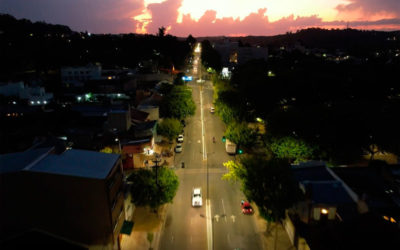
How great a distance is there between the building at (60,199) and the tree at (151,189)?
9.21ft

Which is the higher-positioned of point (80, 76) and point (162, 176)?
point (80, 76)

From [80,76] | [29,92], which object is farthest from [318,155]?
[80,76]

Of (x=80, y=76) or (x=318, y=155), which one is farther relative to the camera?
(x=80, y=76)

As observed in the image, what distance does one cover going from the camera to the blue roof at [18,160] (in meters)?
17.3

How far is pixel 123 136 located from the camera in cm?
3541

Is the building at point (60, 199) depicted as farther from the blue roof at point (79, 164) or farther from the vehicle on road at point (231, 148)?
the vehicle on road at point (231, 148)

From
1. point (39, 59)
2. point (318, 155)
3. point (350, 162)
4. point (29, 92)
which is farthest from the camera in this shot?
point (39, 59)

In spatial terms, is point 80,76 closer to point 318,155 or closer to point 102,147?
point 102,147

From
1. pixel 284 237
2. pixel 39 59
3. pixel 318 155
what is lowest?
pixel 284 237

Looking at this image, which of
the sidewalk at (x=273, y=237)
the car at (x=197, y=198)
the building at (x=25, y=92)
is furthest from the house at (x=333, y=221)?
the building at (x=25, y=92)

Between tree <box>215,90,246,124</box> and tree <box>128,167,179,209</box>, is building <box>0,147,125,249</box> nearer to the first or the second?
tree <box>128,167,179,209</box>

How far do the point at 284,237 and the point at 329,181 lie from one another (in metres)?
5.60

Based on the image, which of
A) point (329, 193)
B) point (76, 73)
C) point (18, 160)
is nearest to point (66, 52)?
point (76, 73)

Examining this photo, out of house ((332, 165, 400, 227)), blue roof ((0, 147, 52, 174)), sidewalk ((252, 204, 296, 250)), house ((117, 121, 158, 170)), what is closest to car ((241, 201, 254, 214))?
sidewalk ((252, 204, 296, 250))
